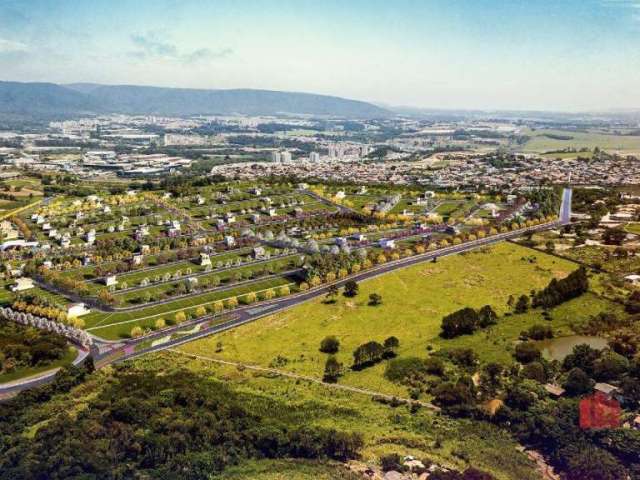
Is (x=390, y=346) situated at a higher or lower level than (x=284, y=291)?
lower

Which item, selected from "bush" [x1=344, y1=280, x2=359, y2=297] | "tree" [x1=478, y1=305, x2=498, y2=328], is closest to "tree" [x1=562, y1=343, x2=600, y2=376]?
"tree" [x1=478, y1=305, x2=498, y2=328]

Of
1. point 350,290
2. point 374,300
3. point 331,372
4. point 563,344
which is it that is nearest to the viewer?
point 331,372

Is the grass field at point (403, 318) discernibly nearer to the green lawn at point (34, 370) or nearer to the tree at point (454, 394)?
the tree at point (454, 394)

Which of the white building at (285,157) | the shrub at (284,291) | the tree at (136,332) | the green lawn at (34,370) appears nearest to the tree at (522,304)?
the shrub at (284,291)

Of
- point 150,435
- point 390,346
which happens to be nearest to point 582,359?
point 390,346

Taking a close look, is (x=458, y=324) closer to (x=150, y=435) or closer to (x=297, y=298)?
(x=297, y=298)

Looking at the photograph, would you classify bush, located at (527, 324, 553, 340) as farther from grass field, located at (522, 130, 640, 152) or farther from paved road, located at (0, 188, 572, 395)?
grass field, located at (522, 130, 640, 152)
